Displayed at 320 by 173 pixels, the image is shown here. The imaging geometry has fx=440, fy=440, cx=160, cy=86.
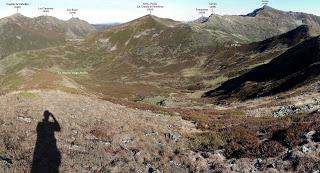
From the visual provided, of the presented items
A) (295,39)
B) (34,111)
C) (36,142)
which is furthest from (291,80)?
(295,39)

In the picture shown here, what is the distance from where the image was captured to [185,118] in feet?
136

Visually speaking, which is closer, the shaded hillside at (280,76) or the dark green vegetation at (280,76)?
the dark green vegetation at (280,76)

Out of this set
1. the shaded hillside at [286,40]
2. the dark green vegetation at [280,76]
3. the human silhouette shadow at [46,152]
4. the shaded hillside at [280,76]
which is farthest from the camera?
the shaded hillside at [286,40]

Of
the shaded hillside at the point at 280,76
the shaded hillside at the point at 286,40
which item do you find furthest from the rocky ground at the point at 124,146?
the shaded hillside at the point at 286,40

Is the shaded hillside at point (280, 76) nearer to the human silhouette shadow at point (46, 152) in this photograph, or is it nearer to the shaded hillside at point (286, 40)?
the shaded hillside at point (286, 40)

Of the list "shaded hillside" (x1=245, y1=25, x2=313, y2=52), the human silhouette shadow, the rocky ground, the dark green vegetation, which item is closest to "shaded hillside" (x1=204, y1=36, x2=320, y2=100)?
the dark green vegetation

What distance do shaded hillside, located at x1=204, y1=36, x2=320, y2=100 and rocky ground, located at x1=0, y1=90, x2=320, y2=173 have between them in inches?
1844

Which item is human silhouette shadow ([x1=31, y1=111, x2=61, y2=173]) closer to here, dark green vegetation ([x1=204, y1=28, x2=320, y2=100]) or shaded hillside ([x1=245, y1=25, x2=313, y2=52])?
dark green vegetation ([x1=204, y1=28, x2=320, y2=100])

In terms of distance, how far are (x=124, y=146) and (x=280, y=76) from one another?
80610 millimetres

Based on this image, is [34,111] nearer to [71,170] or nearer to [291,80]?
[71,170]

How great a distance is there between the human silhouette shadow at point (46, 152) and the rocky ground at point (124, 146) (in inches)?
10.8

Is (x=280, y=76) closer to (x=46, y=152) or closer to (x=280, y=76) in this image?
(x=280, y=76)

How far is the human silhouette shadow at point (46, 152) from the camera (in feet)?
82.0

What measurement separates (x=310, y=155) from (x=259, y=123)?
10452mm
